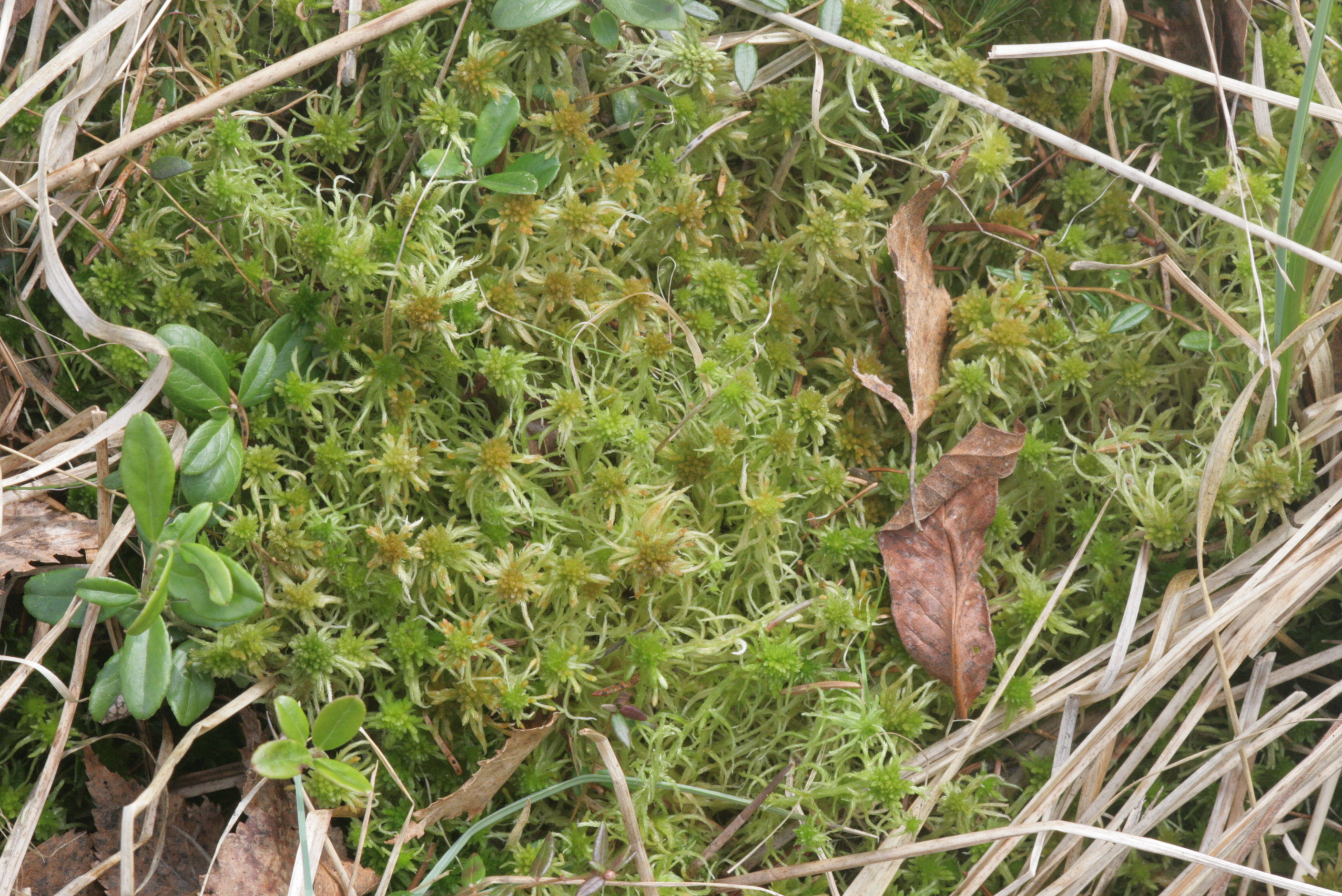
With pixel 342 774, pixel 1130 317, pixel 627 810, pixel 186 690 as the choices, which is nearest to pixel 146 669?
pixel 186 690

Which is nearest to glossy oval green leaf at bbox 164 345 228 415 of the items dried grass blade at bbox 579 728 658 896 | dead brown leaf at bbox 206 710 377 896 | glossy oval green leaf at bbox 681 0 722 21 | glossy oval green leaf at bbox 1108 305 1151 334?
dead brown leaf at bbox 206 710 377 896

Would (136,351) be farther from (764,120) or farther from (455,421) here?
(764,120)

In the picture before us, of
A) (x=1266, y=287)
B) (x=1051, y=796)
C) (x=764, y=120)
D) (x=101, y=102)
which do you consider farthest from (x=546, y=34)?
(x=1051, y=796)

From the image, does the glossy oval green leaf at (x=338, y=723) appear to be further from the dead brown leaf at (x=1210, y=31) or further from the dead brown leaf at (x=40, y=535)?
the dead brown leaf at (x=1210, y=31)

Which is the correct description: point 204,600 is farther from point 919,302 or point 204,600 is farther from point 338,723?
point 919,302

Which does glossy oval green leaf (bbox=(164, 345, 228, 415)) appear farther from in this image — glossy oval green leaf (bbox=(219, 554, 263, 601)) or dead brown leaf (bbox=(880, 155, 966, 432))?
dead brown leaf (bbox=(880, 155, 966, 432))

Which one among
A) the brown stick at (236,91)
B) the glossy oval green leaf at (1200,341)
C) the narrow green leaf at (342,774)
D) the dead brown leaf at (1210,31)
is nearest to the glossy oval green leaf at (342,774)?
the narrow green leaf at (342,774)
